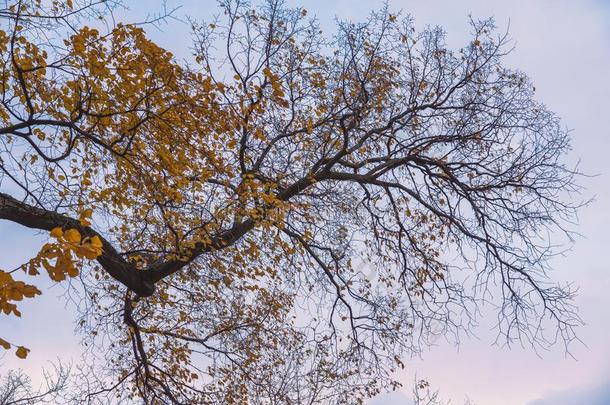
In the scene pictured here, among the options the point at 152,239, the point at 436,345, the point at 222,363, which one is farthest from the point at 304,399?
the point at 152,239

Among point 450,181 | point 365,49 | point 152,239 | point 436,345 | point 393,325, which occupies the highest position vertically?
point 365,49

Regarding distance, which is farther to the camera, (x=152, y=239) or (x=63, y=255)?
(x=152, y=239)

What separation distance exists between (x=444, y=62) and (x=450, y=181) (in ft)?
7.40

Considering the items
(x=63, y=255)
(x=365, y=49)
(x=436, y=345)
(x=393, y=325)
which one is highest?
(x=365, y=49)

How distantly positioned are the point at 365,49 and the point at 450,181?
284 cm

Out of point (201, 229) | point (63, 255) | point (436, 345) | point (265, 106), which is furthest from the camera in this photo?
point (436, 345)

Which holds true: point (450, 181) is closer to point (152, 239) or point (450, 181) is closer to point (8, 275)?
point (152, 239)

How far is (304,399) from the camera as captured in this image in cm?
1301

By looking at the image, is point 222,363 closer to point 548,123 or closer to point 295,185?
point 295,185

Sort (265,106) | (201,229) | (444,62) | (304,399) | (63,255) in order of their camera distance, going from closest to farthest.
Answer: (63,255)
(201,229)
(265,106)
(444,62)
(304,399)

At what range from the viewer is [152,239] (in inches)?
384

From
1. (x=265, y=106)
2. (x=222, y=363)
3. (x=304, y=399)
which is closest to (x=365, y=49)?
(x=265, y=106)

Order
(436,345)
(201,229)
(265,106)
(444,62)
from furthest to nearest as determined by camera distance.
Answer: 1. (444,62)
2. (436,345)
3. (265,106)
4. (201,229)

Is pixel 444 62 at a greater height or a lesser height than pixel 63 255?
greater
